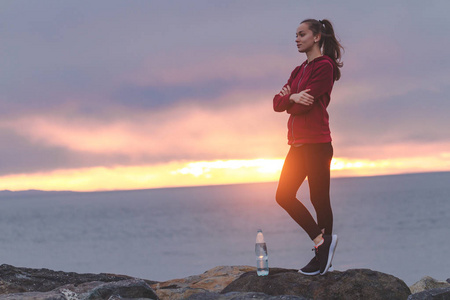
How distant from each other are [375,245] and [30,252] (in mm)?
43101

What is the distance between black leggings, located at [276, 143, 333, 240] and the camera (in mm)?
7742

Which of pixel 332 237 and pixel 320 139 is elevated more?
pixel 320 139

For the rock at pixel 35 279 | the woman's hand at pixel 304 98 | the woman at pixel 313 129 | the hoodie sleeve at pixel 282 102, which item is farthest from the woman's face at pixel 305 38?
the rock at pixel 35 279

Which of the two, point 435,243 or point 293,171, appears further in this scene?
point 435,243

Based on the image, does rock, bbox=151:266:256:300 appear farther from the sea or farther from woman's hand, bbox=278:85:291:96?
the sea

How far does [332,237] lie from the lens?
8031 mm

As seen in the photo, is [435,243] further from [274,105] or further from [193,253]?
[274,105]

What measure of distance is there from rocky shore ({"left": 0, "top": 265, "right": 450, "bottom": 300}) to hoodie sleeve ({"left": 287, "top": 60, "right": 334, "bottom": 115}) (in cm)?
245

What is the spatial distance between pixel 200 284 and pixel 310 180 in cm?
308

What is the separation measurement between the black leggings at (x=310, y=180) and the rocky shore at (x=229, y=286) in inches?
30.4

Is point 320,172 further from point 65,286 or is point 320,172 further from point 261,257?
point 65,286

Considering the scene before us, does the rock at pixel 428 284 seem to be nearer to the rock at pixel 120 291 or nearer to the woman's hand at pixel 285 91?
the woman's hand at pixel 285 91

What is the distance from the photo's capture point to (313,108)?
7809mm

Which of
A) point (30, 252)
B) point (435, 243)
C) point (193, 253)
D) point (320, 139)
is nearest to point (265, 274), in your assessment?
point (320, 139)
